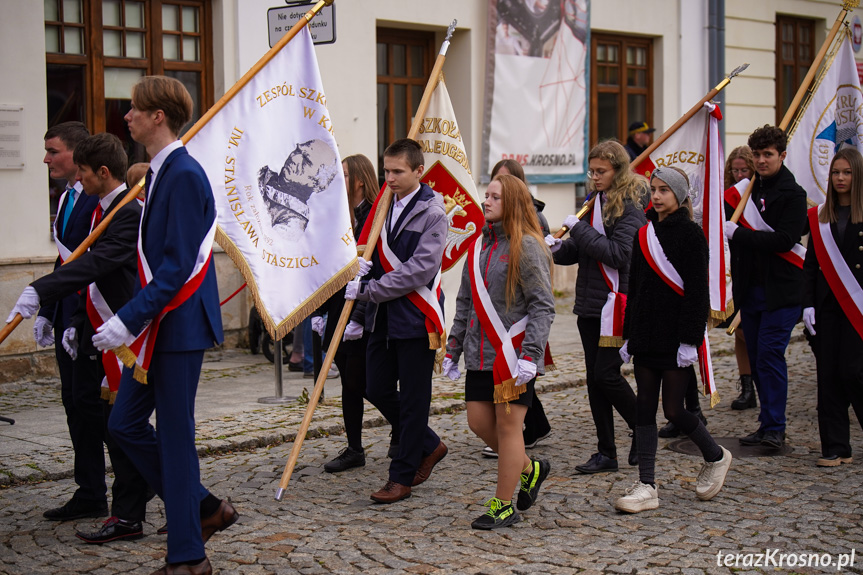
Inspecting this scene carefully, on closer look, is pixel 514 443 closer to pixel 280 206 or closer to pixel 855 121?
Result: pixel 280 206

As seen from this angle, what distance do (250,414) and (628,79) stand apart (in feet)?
32.6

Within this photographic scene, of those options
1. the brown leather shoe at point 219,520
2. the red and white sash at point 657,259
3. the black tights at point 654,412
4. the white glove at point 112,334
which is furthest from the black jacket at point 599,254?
the white glove at point 112,334

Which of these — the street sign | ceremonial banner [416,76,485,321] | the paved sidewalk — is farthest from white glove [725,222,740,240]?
the street sign

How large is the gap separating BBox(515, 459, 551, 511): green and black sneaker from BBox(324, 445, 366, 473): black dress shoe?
4.44ft

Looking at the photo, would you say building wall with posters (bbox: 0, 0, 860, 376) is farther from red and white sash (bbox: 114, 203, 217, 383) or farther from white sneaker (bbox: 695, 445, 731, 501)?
white sneaker (bbox: 695, 445, 731, 501)

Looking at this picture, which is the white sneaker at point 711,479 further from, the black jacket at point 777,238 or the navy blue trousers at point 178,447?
the navy blue trousers at point 178,447

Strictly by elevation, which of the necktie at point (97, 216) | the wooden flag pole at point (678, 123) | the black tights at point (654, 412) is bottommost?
the black tights at point (654, 412)

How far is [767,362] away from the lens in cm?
705

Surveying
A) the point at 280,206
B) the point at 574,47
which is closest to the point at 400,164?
the point at 280,206

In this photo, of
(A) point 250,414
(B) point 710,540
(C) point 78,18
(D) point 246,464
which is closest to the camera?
(B) point 710,540

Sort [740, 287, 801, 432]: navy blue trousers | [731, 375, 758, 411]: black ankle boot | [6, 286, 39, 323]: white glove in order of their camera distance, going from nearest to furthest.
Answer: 1. [6, 286, 39, 323]: white glove
2. [740, 287, 801, 432]: navy blue trousers
3. [731, 375, 758, 411]: black ankle boot

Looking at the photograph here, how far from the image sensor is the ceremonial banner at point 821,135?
8367 millimetres

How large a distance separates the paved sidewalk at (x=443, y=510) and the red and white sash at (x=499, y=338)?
0.68 metres

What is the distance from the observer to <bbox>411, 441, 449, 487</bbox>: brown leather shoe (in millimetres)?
6047
